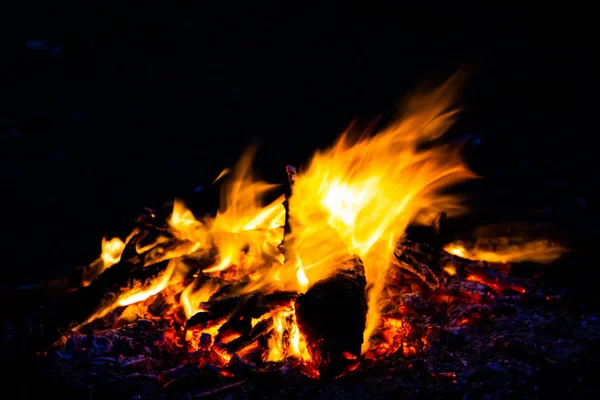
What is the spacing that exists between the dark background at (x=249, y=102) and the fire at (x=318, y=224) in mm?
1318

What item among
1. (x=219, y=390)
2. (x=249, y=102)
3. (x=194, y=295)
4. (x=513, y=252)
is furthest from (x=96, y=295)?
(x=249, y=102)

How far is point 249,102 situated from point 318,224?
6140 millimetres

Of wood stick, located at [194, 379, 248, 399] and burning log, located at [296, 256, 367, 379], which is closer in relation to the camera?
wood stick, located at [194, 379, 248, 399]

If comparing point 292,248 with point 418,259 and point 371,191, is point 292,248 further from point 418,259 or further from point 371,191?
point 418,259

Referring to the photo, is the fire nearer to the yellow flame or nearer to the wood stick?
the yellow flame

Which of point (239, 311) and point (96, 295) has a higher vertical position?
point (96, 295)

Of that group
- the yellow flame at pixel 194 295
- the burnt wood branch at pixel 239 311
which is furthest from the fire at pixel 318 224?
the burnt wood branch at pixel 239 311

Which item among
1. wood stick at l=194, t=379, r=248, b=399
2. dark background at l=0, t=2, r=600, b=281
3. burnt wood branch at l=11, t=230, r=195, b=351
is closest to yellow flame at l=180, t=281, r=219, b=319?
burnt wood branch at l=11, t=230, r=195, b=351

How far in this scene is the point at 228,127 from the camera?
8.55m

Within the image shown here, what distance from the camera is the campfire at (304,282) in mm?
2758

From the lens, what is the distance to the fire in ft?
11.0

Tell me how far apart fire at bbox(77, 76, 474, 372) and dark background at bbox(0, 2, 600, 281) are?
1.32 metres

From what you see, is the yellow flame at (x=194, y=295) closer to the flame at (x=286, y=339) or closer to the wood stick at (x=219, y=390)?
the flame at (x=286, y=339)

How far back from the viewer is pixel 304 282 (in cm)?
324
